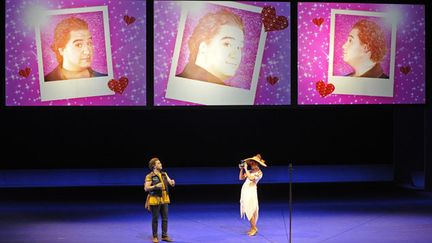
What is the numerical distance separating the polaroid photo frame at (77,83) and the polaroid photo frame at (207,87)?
4.30ft

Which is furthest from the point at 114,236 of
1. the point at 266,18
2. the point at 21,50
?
the point at 266,18

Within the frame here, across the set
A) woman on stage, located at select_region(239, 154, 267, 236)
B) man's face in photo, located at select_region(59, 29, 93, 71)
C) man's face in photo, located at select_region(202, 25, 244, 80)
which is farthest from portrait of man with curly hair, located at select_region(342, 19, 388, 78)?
man's face in photo, located at select_region(59, 29, 93, 71)

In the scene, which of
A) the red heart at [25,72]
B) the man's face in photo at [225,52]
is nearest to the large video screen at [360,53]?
the man's face in photo at [225,52]

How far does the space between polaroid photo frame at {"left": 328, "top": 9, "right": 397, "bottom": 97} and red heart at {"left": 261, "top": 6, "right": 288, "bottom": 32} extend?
1.12 meters

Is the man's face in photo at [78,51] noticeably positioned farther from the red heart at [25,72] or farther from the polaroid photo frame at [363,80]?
the polaroid photo frame at [363,80]

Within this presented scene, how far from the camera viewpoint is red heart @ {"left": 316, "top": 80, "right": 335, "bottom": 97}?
14.5 m

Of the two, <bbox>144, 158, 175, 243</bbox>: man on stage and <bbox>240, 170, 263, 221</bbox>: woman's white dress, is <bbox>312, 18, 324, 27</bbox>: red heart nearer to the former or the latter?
<bbox>240, 170, 263, 221</bbox>: woman's white dress

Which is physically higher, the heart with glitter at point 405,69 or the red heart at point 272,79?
the heart with glitter at point 405,69

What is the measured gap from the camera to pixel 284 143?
2077 cm

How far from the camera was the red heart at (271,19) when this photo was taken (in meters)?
14.3

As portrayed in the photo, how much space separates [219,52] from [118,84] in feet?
7.17

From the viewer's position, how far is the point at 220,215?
543 inches

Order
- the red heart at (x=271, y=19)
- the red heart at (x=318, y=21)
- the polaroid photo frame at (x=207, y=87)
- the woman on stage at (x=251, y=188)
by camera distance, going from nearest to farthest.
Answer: the woman on stage at (x=251, y=188) → the polaroid photo frame at (x=207, y=87) → the red heart at (x=271, y=19) → the red heart at (x=318, y=21)

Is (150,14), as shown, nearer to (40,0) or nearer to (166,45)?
(166,45)
